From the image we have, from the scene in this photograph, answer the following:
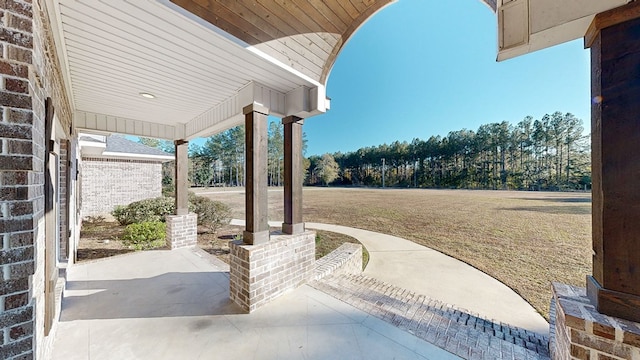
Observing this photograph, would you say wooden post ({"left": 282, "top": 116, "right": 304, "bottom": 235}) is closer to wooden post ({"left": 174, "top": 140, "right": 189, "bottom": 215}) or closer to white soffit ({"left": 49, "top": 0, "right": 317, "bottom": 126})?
white soffit ({"left": 49, "top": 0, "right": 317, "bottom": 126})

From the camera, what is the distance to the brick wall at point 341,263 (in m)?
4.66

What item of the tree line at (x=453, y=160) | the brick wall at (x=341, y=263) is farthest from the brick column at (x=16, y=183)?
the tree line at (x=453, y=160)

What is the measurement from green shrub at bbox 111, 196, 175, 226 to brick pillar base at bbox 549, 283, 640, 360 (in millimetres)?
10027

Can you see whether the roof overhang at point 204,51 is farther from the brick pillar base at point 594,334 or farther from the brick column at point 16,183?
the brick pillar base at point 594,334

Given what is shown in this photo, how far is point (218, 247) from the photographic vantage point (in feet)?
22.6

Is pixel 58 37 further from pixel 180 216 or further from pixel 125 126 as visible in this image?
pixel 180 216

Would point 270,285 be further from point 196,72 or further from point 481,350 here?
point 196,72

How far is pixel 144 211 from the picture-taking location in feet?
27.7

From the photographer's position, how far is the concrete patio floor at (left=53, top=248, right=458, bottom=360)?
243 cm

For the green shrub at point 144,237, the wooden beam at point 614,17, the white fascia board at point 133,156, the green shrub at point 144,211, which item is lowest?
the green shrub at point 144,237

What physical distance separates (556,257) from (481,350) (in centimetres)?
764

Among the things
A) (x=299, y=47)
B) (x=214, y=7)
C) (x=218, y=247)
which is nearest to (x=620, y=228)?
(x=299, y=47)

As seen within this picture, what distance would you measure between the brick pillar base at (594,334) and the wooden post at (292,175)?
3012 millimetres

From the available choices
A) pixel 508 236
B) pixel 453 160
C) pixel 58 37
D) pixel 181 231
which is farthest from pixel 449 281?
pixel 453 160
